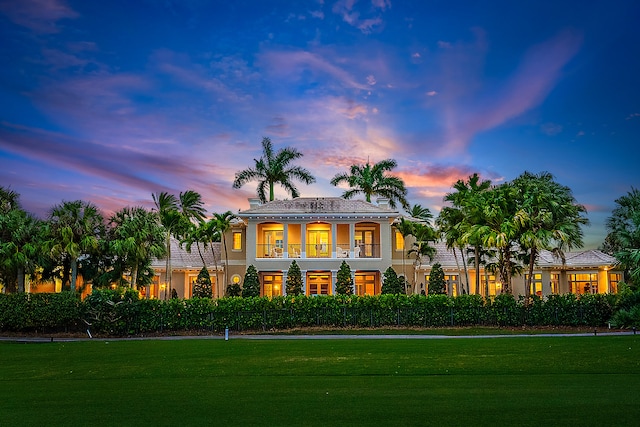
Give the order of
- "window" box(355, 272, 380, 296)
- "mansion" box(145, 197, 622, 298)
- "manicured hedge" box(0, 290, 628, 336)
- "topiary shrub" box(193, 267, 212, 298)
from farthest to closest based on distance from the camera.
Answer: "window" box(355, 272, 380, 296), "mansion" box(145, 197, 622, 298), "topiary shrub" box(193, 267, 212, 298), "manicured hedge" box(0, 290, 628, 336)

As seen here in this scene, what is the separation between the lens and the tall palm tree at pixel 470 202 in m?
28.7

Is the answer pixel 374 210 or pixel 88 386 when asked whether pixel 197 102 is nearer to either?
pixel 374 210

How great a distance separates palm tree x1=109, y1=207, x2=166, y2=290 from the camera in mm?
31339

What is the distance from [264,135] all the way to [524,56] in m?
29.7

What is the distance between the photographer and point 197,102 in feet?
92.3

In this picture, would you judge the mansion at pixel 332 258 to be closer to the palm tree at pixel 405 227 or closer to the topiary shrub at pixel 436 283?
the palm tree at pixel 405 227

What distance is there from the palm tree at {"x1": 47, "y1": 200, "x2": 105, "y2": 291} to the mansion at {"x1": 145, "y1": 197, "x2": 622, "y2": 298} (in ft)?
30.9

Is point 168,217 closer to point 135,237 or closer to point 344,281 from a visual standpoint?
point 135,237

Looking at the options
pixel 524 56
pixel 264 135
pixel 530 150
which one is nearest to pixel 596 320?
pixel 530 150

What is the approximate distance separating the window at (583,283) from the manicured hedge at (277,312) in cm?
1417

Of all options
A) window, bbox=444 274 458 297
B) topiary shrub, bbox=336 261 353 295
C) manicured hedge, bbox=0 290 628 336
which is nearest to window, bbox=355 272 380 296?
topiary shrub, bbox=336 261 353 295

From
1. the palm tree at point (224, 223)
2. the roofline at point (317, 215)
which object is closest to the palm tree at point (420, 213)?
the roofline at point (317, 215)

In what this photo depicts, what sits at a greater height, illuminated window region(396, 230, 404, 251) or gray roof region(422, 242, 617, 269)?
illuminated window region(396, 230, 404, 251)

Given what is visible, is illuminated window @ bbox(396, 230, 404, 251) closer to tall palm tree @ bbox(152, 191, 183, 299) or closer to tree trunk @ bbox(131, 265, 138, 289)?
tall palm tree @ bbox(152, 191, 183, 299)
